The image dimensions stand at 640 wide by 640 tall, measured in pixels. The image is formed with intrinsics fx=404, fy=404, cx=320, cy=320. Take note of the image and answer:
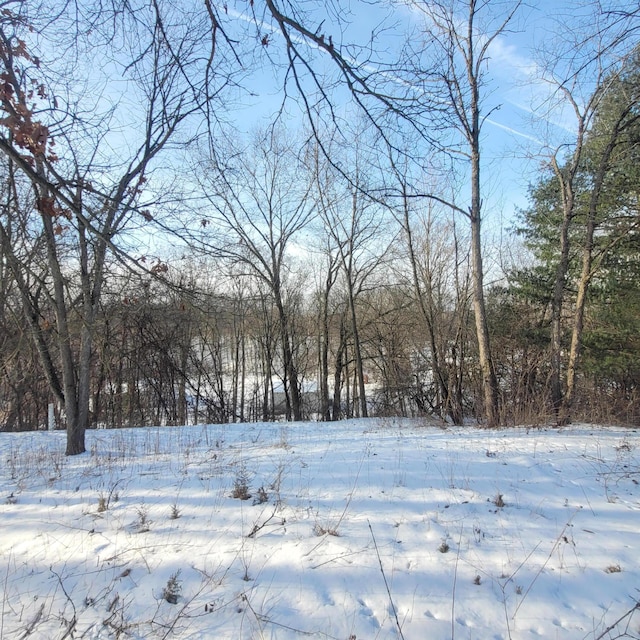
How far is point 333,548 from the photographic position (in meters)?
3.06

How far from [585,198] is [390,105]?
38.7ft

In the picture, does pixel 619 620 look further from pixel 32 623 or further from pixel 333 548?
pixel 32 623

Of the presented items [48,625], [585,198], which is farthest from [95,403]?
[585,198]


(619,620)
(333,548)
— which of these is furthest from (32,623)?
(619,620)

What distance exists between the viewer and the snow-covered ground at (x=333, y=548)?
2.36 meters

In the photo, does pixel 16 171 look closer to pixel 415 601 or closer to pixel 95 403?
pixel 415 601

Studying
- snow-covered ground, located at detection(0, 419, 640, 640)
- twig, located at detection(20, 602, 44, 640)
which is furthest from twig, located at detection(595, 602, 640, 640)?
twig, located at detection(20, 602, 44, 640)

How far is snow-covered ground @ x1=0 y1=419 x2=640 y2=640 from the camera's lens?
2.36m

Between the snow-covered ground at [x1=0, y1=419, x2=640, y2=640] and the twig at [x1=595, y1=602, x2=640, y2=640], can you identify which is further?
the snow-covered ground at [x1=0, y1=419, x2=640, y2=640]

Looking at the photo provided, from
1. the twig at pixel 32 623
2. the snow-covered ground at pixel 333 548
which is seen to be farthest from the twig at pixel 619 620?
the twig at pixel 32 623

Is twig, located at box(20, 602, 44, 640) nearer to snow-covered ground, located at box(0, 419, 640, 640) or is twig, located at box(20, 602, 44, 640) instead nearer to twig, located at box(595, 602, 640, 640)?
snow-covered ground, located at box(0, 419, 640, 640)

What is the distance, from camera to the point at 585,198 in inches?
472

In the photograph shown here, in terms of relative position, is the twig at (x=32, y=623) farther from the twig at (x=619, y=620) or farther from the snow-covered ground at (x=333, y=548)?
the twig at (x=619, y=620)

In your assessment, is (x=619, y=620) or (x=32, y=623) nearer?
(x=619, y=620)
